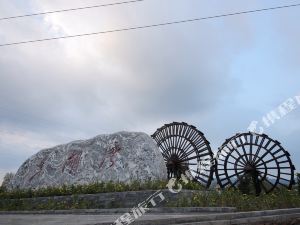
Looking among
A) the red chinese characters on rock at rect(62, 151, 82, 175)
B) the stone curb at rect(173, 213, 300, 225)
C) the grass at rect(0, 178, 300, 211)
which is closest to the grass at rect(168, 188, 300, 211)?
the grass at rect(0, 178, 300, 211)

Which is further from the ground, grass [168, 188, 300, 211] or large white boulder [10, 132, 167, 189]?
large white boulder [10, 132, 167, 189]

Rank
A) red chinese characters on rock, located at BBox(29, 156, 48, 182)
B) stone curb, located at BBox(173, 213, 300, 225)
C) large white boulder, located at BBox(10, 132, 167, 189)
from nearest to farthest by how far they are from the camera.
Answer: stone curb, located at BBox(173, 213, 300, 225) → large white boulder, located at BBox(10, 132, 167, 189) → red chinese characters on rock, located at BBox(29, 156, 48, 182)

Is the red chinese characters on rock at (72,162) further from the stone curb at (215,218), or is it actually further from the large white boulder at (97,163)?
the stone curb at (215,218)

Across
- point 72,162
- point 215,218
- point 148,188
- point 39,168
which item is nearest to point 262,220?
point 215,218

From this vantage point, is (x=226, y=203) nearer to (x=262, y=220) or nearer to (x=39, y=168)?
(x=262, y=220)

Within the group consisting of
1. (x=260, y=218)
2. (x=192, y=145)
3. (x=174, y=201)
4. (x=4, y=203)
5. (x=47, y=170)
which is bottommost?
(x=260, y=218)

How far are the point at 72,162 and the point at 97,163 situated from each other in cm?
134

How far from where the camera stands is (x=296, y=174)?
693 inches

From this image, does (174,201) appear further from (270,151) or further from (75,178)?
Result: (270,151)

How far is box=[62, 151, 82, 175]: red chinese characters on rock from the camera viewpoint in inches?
620

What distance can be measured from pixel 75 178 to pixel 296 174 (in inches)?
365

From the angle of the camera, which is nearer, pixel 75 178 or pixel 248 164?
pixel 75 178

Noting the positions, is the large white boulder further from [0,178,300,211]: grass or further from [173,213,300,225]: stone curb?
[173,213,300,225]: stone curb

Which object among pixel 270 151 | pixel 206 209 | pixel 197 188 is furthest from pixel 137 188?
pixel 270 151
